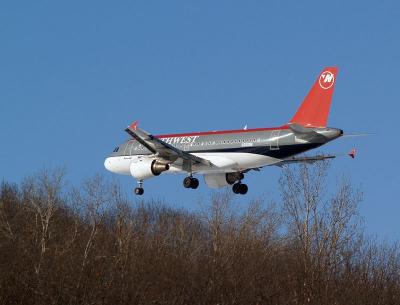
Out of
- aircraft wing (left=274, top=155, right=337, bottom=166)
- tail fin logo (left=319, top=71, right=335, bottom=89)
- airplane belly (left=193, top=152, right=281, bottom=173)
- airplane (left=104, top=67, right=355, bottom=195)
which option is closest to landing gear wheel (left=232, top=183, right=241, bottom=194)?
airplane (left=104, top=67, right=355, bottom=195)

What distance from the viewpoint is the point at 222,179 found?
60219 millimetres

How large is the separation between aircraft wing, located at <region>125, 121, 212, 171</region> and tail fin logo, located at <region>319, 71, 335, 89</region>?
8628 mm

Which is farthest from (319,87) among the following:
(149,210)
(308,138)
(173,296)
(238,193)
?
(149,210)

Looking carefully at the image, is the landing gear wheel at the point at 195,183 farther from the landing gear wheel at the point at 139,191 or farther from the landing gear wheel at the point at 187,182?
the landing gear wheel at the point at 139,191

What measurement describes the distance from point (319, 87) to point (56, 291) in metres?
20.8

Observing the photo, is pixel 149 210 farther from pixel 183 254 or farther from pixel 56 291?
pixel 56 291

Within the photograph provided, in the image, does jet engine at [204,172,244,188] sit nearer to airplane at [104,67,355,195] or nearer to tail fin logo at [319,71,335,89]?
airplane at [104,67,355,195]

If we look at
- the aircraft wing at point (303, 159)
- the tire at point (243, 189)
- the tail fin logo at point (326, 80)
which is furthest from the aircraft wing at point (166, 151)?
the tail fin logo at point (326, 80)

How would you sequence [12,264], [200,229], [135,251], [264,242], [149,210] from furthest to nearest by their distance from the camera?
1. [149,210]
2. [200,229]
3. [264,242]
4. [135,251]
5. [12,264]

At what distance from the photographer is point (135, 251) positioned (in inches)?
2279

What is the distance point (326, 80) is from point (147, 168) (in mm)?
12705

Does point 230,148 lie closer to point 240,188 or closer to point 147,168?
point 240,188

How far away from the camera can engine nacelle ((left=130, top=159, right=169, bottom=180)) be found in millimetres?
58344

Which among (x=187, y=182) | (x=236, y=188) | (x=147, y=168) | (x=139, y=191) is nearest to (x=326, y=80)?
(x=236, y=188)
